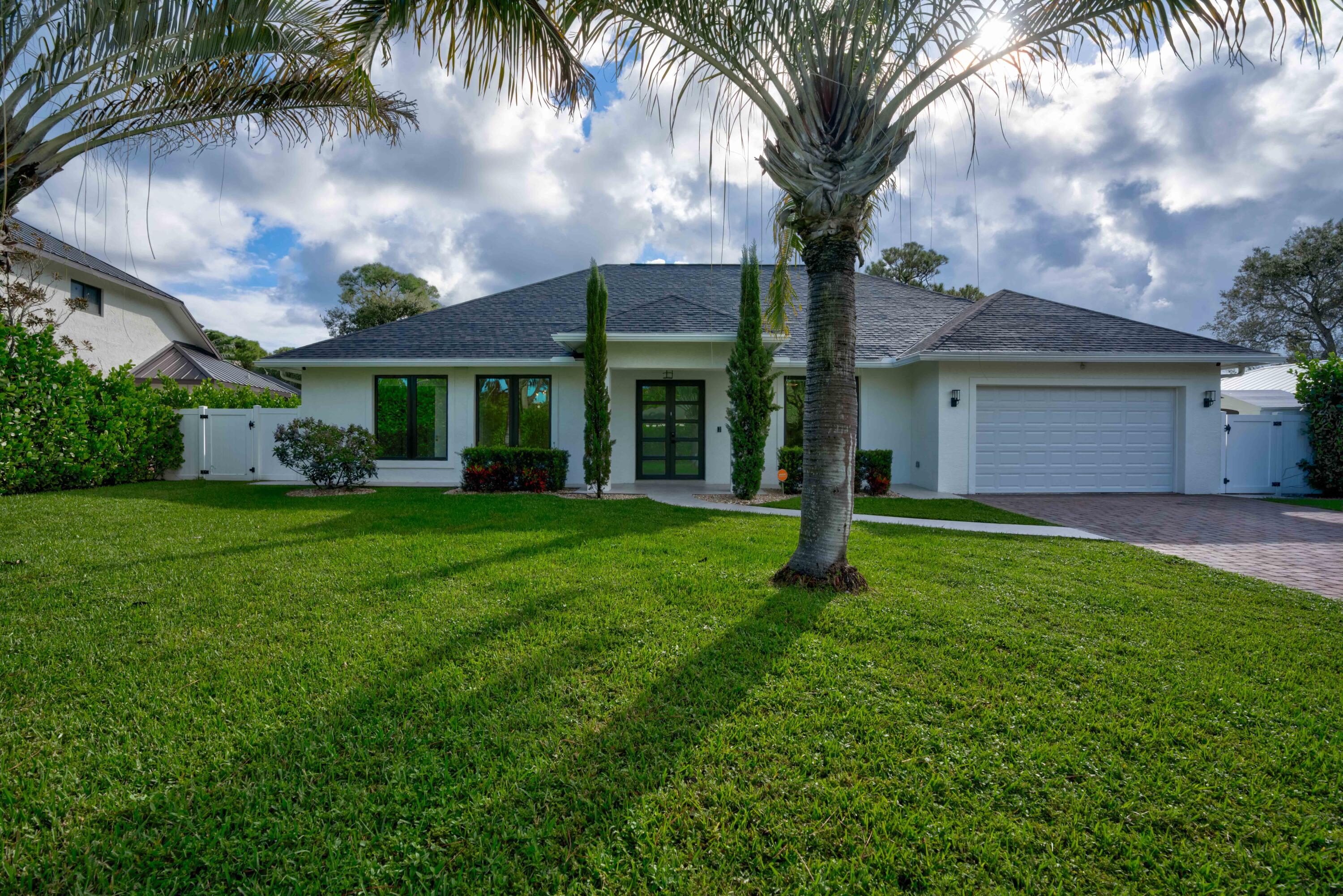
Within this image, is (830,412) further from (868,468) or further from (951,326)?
(951,326)

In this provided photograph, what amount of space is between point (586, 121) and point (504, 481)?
7714 millimetres

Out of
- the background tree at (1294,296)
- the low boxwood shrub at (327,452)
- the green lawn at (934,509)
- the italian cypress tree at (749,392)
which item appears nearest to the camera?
the green lawn at (934,509)

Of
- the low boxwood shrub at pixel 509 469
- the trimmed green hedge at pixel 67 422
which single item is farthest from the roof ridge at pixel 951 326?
the trimmed green hedge at pixel 67 422

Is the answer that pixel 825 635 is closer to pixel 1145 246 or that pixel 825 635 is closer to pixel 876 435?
pixel 876 435

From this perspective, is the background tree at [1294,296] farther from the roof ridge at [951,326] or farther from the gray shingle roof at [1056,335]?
the roof ridge at [951,326]

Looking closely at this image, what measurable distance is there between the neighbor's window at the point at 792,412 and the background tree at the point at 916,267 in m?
23.3

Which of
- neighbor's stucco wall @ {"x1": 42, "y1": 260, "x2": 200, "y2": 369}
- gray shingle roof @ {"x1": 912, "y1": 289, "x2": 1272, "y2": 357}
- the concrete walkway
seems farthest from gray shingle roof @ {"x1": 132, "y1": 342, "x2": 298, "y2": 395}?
gray shingle roof @ {"x1": 912, "y1": 289, "x2": 1272, "y2": 357}

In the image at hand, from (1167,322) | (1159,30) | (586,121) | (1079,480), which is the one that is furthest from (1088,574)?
(1167,322)

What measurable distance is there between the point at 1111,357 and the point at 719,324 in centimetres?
807

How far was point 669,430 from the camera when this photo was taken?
1402 centimetres

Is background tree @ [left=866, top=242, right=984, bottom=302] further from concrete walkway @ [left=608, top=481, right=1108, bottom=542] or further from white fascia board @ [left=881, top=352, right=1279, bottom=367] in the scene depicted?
concrete walkway @ [left=608, top=481, right=1108, bottom=542]

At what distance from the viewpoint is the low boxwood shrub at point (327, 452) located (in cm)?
1148

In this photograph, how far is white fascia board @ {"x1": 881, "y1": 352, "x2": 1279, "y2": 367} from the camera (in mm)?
11891

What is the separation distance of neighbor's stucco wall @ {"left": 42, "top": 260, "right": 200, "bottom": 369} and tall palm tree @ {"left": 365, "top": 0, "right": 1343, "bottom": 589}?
19.3m
